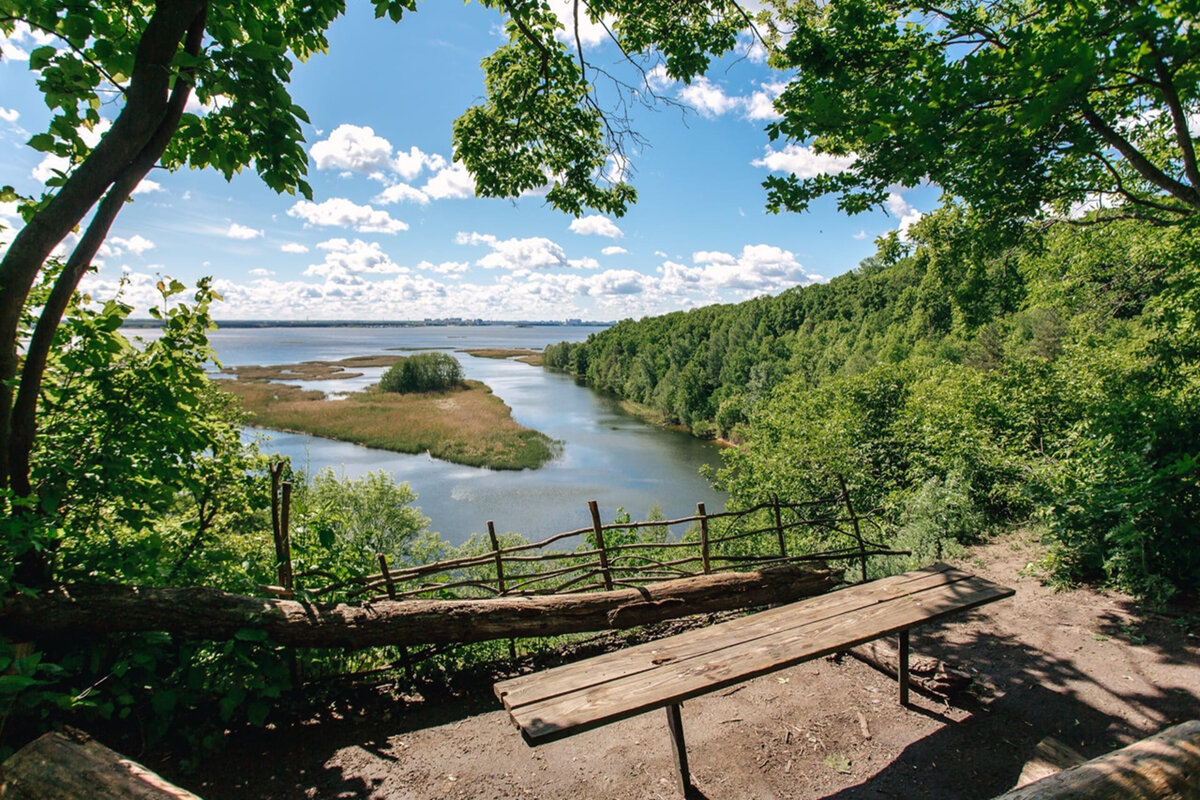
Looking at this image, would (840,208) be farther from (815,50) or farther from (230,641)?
(230,641)

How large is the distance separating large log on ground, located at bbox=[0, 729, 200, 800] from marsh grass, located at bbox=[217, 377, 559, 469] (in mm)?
28874

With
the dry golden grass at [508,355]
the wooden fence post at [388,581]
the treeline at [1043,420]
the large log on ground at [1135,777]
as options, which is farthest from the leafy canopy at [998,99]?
the dry golden grass at [508,355]

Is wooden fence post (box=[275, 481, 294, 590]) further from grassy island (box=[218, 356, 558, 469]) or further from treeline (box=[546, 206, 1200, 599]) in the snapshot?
grassy island (box=[218, 356, 558, 469])

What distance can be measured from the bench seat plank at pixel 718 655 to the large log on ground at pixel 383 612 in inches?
44.0

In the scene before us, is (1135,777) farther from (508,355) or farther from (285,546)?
(508,355)

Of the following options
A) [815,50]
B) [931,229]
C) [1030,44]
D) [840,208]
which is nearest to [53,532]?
[840,208]

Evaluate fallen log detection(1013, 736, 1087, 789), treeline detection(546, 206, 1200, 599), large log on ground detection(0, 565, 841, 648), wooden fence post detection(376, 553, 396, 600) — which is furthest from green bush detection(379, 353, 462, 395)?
fallen log detection(1013, 736, 1087, 789)

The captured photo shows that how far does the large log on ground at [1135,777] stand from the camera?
1.64m

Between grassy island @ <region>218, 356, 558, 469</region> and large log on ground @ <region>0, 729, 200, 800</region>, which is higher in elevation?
large log on ground @ <region>0, 729, 200, 800</region>

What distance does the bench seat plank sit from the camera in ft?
6.95

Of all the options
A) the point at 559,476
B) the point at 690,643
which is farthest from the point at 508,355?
the point at 690,643

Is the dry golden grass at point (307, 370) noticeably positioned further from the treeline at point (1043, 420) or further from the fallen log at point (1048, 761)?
the fallen log at point (1048, 761)

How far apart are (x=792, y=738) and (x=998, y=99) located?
385 centimetres

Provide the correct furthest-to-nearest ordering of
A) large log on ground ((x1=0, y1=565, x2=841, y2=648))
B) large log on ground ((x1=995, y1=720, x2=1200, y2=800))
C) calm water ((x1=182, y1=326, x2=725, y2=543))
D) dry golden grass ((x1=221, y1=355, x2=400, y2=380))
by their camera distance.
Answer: dry golden grass ((x1=221, y1=355, x2=400, y2=380))
calm water ((x1=182, y1=326, x2=725, y2=543))
large log on ground ((x1=0, y1=565, x2=841, y2=648))
large log on ground ((x1=995, y1=720, x2=1200, y2=800))
